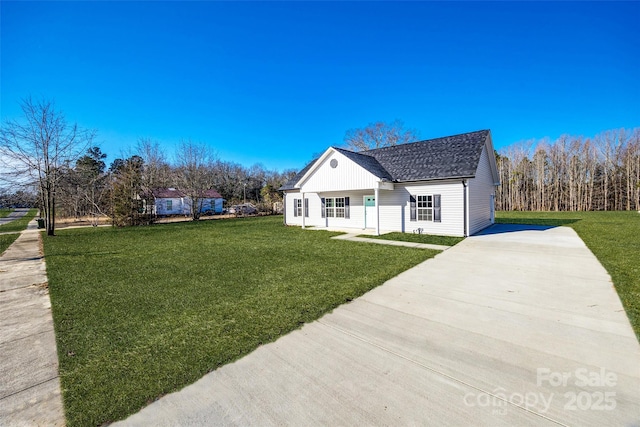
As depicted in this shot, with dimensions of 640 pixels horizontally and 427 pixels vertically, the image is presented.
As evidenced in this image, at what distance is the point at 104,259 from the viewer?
8.33 metres

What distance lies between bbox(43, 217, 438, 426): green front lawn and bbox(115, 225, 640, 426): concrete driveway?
33 centimetres

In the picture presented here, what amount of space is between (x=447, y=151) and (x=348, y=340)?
13167 millimetres

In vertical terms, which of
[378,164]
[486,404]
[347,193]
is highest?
[378,164]

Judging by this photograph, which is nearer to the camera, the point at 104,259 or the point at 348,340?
the point at 348,340

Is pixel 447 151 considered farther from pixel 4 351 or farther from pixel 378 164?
pixel 4 351

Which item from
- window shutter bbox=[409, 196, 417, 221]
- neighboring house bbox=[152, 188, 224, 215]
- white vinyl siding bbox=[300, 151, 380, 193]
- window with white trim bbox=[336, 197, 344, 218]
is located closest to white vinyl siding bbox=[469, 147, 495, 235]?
window shutter bbox=[409, 196, 417, 221]

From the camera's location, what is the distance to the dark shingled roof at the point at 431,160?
1245 cm

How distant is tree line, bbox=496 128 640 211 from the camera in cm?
2955

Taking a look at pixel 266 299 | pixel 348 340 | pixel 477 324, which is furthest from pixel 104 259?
pixel 477 324

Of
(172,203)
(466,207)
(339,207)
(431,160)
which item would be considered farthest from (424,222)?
(172,203)

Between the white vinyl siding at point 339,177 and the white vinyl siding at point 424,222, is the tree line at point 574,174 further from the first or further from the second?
the white vinyl siding at point 339,177

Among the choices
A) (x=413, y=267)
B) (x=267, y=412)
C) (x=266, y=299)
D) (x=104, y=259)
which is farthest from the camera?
(x=104, y=259)

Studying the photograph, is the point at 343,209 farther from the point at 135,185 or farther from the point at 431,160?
the point at 135,185

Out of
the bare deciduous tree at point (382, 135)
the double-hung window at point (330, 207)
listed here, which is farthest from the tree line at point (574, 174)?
the double-hung window at point (330, 207)
